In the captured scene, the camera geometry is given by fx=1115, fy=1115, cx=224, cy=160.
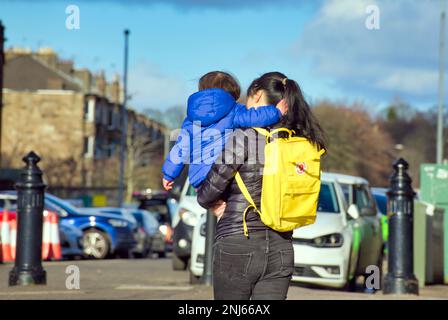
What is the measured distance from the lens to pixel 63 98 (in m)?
91.8

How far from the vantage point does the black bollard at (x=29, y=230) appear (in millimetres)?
12531

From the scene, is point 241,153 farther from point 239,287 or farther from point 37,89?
point 37,89

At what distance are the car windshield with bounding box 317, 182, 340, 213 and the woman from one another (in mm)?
9438

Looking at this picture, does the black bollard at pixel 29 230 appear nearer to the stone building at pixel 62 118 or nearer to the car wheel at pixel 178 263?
the car wheel at pixel 178 263

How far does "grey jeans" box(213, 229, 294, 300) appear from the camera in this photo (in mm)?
5523

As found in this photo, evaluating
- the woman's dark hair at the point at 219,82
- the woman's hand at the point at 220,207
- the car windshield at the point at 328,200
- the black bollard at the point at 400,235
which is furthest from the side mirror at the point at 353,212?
the woman's hand at the point at 220,207

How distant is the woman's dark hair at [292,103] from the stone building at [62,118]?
7567 centimetres

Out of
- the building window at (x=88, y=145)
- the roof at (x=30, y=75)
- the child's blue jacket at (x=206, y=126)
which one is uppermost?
the roof at (x=30, y=75)

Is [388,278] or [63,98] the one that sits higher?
[63,98]

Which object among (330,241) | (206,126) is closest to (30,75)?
(330,241)

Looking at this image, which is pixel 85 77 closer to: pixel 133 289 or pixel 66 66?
pixel 66 66

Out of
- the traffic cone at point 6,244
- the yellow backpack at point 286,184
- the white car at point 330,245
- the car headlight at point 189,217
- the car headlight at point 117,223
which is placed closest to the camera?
the yellow backpack at point 286,184
